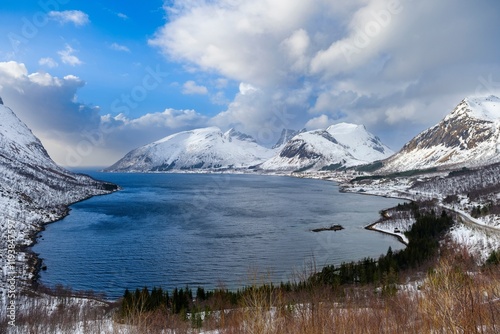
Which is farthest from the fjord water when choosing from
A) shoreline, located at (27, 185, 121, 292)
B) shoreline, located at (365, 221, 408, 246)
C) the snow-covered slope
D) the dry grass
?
the dry grass

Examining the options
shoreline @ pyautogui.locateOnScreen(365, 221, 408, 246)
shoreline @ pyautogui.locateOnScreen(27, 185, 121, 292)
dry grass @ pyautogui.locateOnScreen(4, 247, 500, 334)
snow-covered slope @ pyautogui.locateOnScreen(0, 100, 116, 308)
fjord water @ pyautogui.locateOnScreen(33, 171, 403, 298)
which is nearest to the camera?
dry grass @ pyautogui.locateOnScreen(4, 247, 500, 334)

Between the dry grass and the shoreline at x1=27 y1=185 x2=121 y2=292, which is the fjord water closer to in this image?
the shoreline at x1=27 y1=185 x2=121 y2=292

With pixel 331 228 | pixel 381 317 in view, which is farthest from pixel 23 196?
pixel 381 317

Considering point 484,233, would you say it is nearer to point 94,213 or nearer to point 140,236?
point 140,236

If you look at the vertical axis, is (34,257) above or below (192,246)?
above

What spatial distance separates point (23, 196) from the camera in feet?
267

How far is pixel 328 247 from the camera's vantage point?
52.3m

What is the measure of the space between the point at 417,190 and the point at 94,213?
120376mm

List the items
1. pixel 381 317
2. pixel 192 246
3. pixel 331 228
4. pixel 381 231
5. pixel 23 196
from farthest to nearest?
pixel 23 196, pixel 331 228, pixel 381 231, pixel 192 246, pixel 381 317

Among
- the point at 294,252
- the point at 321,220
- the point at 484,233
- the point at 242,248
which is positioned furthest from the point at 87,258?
the point at 484,233

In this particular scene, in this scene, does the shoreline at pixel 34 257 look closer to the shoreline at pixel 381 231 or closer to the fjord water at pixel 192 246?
the fjord water at pixel 192 246

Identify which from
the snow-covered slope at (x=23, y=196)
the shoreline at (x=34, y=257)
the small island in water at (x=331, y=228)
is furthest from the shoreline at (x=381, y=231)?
the snow-covered slope at (x=23, y=196)

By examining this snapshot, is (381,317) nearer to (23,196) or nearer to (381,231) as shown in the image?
(381,231)

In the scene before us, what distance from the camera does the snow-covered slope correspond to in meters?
40.9
